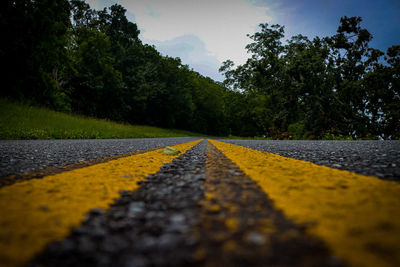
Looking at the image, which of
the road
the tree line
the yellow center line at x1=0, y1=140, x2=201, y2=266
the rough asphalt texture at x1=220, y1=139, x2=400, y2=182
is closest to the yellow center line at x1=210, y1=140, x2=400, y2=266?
the road

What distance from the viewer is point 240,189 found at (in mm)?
1210

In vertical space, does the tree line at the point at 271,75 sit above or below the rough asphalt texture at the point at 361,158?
above

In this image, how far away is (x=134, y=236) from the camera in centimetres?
71

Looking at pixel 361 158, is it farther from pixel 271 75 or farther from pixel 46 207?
pixel 271 75

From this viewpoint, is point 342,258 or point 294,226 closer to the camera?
point 342,258

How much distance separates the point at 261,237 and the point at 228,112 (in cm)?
3615

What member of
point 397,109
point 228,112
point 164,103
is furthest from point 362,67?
point 164,103

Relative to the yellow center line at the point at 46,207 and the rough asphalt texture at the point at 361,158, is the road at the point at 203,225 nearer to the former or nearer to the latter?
the yellow center line at the point at 46,207

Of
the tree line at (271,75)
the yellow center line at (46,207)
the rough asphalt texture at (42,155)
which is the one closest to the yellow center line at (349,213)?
the yellow center line at (46,207)

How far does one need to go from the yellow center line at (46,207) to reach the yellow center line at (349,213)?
89cm

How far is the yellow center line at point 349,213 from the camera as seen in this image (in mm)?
564

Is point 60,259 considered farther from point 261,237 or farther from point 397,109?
point 397,109

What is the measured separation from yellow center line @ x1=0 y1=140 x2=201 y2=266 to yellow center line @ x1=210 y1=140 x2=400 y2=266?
893 millimetres

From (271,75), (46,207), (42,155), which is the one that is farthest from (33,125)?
(271,75)
